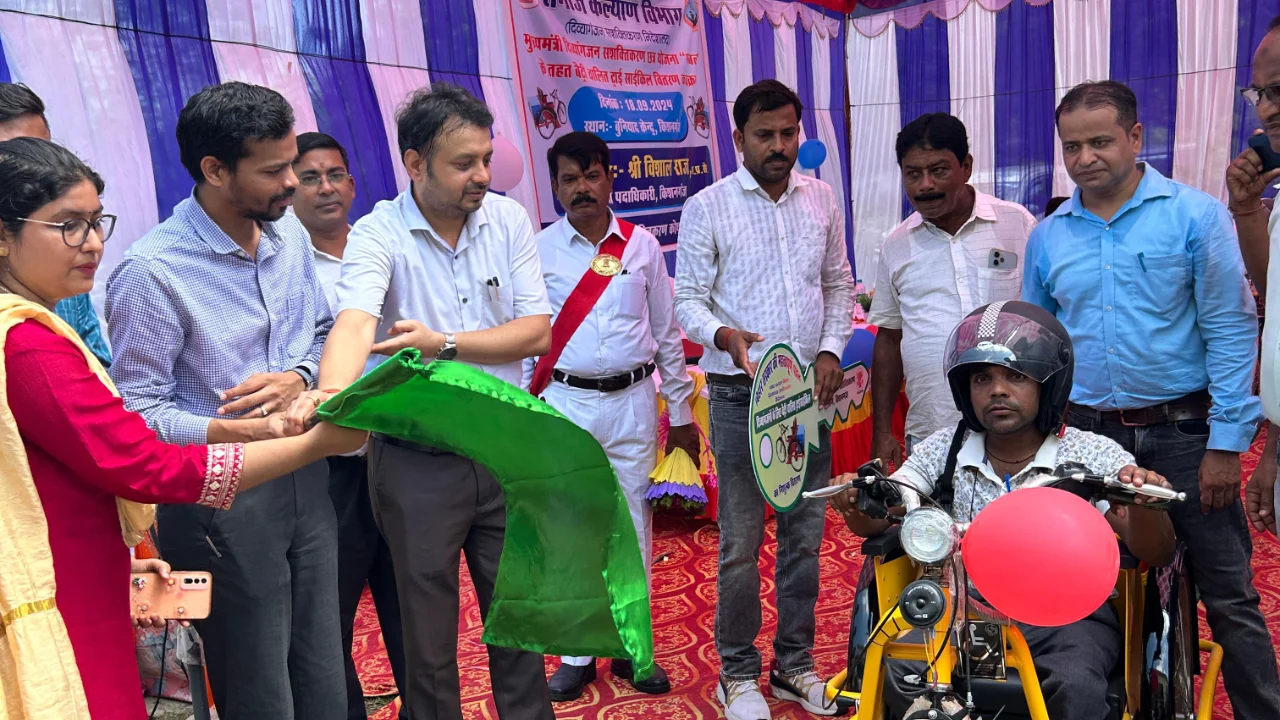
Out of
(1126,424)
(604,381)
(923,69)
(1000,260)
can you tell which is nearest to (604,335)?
(604,381)

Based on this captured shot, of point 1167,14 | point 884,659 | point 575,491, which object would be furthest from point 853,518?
point 1167,14

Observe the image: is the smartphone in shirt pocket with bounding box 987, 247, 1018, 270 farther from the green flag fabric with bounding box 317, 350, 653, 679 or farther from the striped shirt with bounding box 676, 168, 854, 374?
the green flag fabric with bounding box 317, 350, 653, 679

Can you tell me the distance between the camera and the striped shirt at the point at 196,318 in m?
1.96

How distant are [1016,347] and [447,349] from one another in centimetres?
128

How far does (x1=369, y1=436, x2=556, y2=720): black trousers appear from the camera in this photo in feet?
7.45

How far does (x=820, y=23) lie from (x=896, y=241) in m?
6.24

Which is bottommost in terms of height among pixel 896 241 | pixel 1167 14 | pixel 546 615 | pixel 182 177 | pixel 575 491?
pixel 546 615

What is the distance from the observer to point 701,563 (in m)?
4.59

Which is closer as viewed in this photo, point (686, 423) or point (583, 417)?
point (583, 417)

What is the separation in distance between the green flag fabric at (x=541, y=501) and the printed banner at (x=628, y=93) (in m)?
4.05

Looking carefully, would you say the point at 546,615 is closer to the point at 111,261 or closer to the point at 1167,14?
the point at 111,261

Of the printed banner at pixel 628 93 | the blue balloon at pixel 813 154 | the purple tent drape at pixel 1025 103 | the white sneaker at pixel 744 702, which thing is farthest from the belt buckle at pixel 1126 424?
the purple tent drape at pixel 1025 103

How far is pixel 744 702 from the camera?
3035 millimetres

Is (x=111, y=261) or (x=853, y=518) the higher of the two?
(x=111, y=261)
